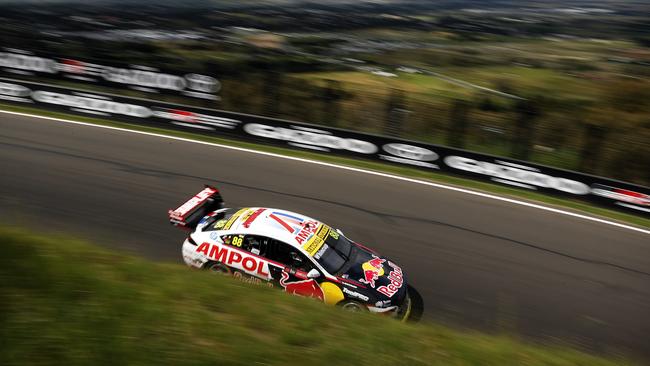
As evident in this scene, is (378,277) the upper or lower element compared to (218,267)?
upper

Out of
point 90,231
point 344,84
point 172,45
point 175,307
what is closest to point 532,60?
point 344,84

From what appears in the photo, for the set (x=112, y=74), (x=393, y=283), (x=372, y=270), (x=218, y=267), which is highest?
(x=112, y=74)

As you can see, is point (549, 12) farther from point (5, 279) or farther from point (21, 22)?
point (5, 279)

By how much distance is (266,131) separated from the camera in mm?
17453

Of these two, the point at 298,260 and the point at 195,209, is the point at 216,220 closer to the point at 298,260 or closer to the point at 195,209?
the point at 195,209

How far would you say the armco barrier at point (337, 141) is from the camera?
1452 centimetres

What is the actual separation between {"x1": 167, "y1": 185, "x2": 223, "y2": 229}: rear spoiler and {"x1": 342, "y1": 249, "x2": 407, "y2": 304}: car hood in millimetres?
3109

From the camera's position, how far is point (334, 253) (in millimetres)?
9047

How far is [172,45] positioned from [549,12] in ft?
81.7

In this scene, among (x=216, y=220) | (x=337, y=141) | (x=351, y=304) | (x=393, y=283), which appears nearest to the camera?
(x=351, y=304)

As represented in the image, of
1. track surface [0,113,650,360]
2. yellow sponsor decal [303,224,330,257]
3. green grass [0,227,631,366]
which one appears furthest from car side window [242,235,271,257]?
green grass [0,227,631,366]

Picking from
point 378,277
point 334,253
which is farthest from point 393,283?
point 334,253

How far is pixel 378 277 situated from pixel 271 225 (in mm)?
1988

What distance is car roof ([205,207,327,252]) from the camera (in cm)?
885
